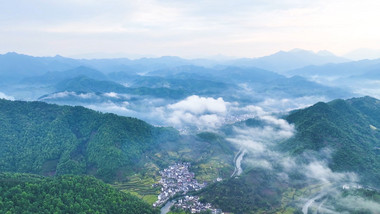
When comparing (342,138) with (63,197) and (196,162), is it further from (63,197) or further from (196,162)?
(63,197)

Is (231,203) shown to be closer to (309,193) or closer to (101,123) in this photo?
(309,193)

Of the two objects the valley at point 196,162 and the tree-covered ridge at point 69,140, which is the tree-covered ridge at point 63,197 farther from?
the tree-covered ridge at point 69,140

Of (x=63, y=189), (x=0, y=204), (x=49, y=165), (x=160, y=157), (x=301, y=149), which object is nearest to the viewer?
(x=0, y=204)

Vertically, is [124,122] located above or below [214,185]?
above

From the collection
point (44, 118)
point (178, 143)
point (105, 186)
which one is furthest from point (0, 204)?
point (178, 143)

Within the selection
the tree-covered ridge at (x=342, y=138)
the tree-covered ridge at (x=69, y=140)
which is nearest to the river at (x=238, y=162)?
the tree-covered ridge at (x=342, y=138)

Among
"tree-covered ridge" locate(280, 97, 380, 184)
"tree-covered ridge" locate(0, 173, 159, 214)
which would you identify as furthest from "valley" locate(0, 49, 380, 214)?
"tree-covered ridge" locate(0, 173, 159, 214)
